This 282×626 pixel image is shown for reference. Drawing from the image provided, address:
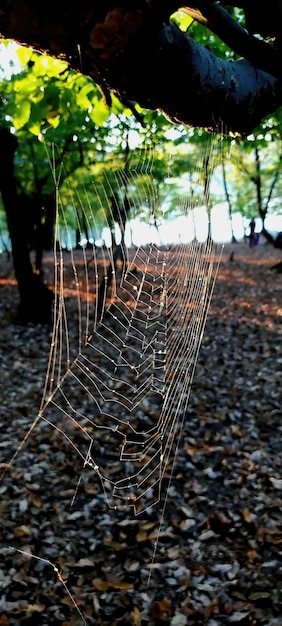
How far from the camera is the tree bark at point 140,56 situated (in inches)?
47.6

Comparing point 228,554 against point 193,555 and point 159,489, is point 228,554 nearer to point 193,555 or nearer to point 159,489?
point 193,555

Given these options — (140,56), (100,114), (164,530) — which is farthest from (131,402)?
(140,56)

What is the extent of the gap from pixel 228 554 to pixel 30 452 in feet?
7.62

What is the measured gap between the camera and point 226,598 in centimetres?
347

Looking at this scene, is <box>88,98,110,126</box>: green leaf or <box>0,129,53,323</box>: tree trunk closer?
<box>88,98,110,126</box>: green leaf

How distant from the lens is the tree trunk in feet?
28.3

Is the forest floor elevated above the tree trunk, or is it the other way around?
the tree trunk

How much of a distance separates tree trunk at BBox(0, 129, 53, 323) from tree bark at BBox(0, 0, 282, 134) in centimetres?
720

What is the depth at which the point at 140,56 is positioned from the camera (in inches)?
52.3

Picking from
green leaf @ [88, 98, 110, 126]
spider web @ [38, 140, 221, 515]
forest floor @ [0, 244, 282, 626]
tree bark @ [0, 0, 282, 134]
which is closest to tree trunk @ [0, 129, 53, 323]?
spider web @ [38, 140, 221, 515]

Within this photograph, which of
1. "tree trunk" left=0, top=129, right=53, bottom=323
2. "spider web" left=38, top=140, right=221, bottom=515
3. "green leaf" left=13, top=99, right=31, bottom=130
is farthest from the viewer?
"tree trunk" left=0, top=129, right=53, bottom=323

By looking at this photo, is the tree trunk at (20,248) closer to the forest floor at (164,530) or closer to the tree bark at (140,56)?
the forest floor at (164,530)

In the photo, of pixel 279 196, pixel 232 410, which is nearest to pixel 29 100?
pixel 232 410

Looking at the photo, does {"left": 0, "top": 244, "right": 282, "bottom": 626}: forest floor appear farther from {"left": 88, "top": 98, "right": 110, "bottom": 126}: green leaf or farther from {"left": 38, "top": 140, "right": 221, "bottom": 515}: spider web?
{"left": 88, "top": 98, "right": 110, "bottom": 126}: green leaf
